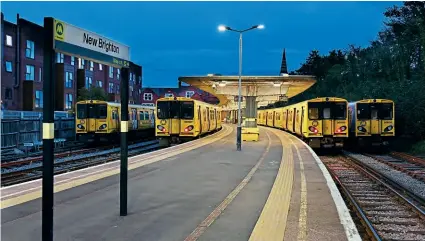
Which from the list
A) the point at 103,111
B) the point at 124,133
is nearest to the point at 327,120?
the point at 103,111

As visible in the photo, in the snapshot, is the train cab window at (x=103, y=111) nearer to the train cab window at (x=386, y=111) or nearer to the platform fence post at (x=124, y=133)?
the train cab window at (x=386, y=111)

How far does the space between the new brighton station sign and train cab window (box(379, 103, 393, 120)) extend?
1934 centimetres

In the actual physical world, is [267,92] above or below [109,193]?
above

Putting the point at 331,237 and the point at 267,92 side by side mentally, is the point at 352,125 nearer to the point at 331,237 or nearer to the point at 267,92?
the point at 267,92

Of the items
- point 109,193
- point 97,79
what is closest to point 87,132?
point 109,193

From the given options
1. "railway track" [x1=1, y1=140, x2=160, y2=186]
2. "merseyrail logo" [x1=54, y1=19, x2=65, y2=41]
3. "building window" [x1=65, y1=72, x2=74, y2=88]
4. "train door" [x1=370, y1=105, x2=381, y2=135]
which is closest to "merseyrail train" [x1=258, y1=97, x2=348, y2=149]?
"train door" [x1=370, y1=105, x2=381, y2=135]

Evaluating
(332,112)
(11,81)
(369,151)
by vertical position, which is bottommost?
(369,151)

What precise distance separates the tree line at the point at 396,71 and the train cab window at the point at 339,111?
15.3ft

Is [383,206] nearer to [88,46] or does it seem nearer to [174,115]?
[88,46]

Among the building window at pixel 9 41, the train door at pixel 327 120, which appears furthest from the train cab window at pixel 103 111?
the building window at pixel 9 41

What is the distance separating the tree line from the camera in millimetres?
26656

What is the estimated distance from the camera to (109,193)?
29.7ft

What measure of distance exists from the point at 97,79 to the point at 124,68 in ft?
177

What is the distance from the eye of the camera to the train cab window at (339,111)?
2338 centimetres
